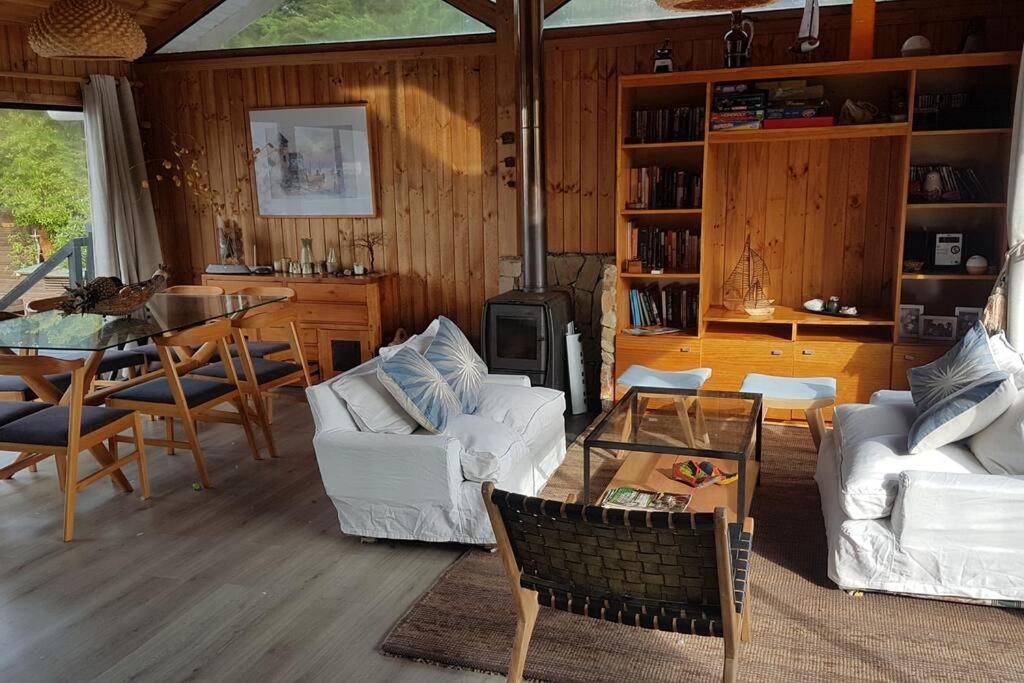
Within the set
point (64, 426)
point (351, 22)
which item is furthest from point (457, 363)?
point (351, 22)

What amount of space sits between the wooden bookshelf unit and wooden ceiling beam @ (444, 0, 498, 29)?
108cm

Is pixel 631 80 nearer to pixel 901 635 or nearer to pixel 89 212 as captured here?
pixel 901 635

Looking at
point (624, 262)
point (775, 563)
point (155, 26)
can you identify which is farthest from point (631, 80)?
point (155, 26)

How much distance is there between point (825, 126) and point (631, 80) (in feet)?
3.50

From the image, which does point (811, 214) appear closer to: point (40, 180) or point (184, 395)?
point (184, 395)

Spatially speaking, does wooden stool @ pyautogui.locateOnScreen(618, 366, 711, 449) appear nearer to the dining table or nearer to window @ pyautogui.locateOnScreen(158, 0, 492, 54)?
the dining table

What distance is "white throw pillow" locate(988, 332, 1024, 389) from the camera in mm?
3127

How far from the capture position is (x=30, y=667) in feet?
8.30

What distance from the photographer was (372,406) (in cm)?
330

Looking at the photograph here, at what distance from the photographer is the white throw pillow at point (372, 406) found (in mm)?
3273

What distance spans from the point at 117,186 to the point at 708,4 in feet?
14.8

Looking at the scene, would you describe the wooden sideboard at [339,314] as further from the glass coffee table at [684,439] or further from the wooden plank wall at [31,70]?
the glass coffee table at [684,439]

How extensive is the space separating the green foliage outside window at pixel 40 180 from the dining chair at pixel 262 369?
6.86ft

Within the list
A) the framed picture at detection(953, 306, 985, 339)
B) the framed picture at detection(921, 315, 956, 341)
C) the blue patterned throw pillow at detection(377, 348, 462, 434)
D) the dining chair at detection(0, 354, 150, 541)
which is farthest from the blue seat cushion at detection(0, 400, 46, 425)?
the framed picture at detection(953, 306, 985, 339)
